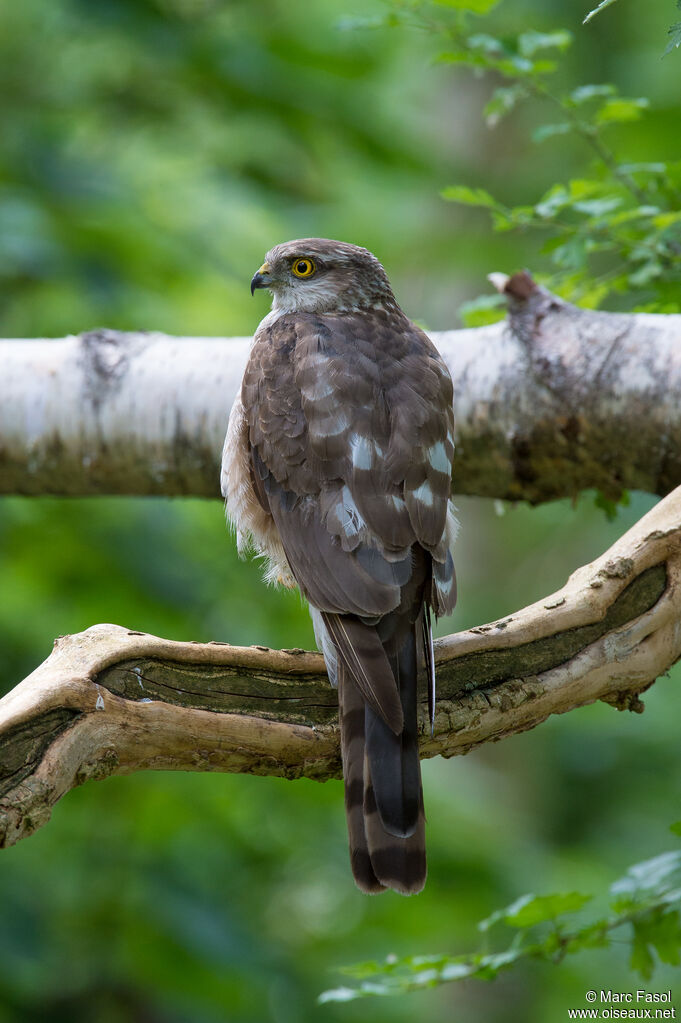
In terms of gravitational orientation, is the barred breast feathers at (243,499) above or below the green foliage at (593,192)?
below

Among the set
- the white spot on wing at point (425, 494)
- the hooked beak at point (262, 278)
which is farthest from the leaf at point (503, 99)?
the white spot on wing at point (425, 494)

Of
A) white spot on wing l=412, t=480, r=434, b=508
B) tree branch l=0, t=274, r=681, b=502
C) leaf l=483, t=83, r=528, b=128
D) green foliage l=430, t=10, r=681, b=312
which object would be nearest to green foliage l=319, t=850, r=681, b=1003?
white spot on wing l=412, t=480, r=434, b=508

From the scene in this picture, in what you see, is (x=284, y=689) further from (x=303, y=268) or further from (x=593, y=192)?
(x=593, y=192)

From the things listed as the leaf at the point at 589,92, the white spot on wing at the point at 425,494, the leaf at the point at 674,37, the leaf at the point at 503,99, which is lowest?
the white spot on wing at the point at 425,494

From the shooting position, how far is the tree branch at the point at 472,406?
3428 millimetres

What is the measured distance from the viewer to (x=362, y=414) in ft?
9.62

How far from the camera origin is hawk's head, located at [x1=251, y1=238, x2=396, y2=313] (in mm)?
3629

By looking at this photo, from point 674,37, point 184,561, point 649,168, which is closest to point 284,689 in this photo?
point 674,37

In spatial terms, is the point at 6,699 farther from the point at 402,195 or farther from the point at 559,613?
the point at 402,195

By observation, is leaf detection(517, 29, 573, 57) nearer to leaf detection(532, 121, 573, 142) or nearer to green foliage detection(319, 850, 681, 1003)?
leaf detection(532, 121, 573, 142)

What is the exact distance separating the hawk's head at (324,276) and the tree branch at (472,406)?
1.12 ft

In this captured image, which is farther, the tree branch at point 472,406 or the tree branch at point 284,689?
the tree branch at point 472,406

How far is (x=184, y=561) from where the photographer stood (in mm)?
5168

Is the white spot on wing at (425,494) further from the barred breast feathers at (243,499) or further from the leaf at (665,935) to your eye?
the leaf at (665,935)
